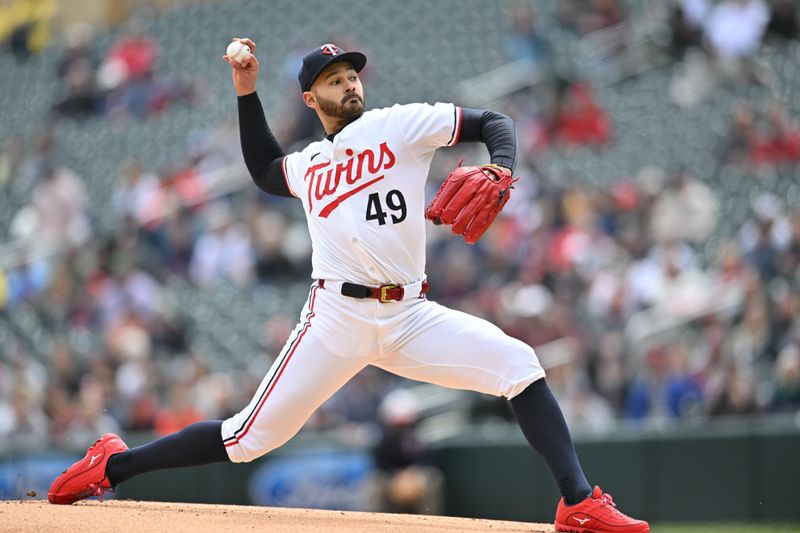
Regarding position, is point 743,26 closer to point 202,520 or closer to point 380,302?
point 380,302

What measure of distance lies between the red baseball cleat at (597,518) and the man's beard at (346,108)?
60.1 inches

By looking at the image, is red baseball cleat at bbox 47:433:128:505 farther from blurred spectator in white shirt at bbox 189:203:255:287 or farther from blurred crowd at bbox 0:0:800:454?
blurred spectator in white shirt at bbox 189:203:255:287

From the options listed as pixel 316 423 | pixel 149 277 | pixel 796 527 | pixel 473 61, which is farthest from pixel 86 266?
pixel 796 527

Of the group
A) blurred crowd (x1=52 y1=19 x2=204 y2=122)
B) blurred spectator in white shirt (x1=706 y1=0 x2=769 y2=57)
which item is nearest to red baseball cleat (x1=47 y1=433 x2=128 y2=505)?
blurred spectator in white shirt (x1=706 y1=0 x2=769 y2=57)

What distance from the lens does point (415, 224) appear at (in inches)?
163

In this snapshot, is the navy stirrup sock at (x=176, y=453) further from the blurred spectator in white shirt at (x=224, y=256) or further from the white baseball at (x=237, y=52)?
the blurred spectator in white shirt at (x=224, y=256)

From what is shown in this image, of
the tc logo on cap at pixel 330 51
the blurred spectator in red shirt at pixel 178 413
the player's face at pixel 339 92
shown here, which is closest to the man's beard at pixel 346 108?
the player's face at pixel 339 92

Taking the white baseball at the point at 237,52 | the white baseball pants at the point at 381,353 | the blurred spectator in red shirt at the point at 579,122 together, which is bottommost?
the white baseball pants at the point at 381,353

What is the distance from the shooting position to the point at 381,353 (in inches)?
165

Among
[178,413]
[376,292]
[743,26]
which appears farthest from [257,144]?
[743,26]

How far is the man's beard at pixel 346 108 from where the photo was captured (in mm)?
4250

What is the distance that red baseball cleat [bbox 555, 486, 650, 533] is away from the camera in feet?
13.2

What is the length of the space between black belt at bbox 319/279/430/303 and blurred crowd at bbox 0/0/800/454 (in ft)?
14.9

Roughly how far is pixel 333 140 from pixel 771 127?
696 cm
